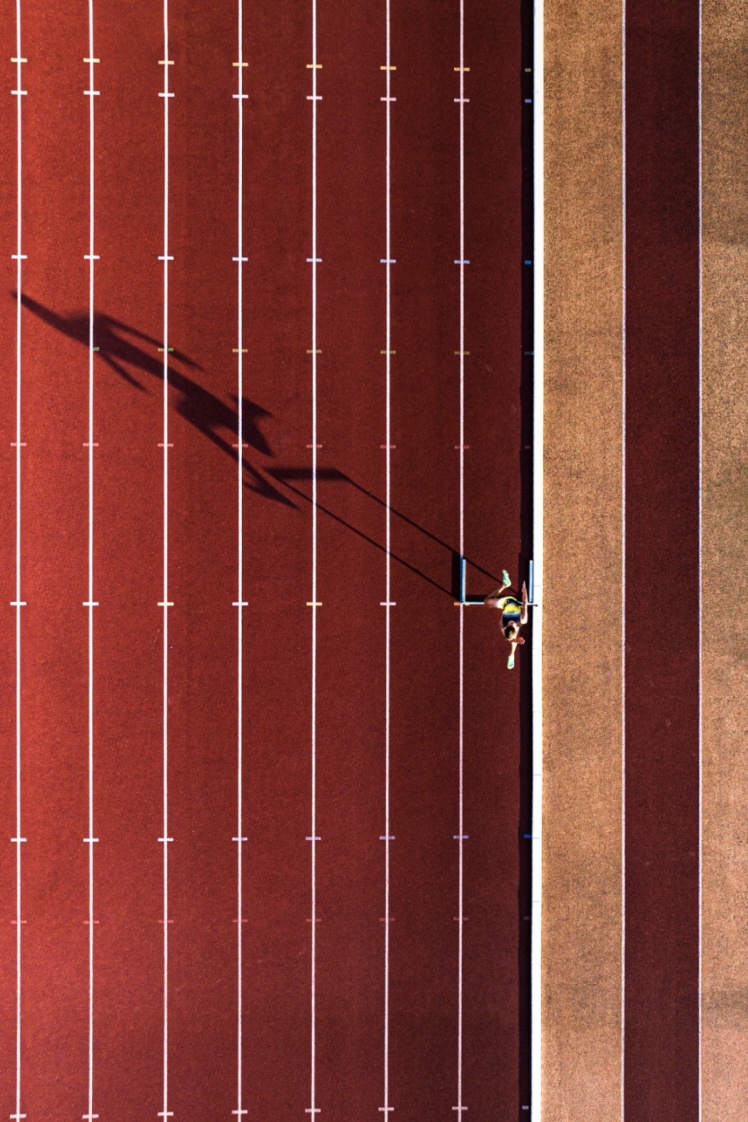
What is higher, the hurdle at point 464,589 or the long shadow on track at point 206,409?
the long shadow on track at point 206,409

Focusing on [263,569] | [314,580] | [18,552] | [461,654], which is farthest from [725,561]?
[18,552]

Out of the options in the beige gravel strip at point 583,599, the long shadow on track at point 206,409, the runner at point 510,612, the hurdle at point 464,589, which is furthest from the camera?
the beige gravel strip at point 583,599

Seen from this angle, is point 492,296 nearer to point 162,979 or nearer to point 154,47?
point 154,47

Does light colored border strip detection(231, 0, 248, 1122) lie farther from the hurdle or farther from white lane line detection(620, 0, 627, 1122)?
white lane line detection(620, 0, 627, 1122)

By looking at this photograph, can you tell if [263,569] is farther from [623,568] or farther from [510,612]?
Answer: [623,568]

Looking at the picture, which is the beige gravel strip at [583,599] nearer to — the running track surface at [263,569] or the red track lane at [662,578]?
the red track lane at [662,578]

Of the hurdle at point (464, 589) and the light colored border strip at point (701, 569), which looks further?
the light colored border strip at point (701, 569)

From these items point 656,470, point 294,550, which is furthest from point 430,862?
point 656,470

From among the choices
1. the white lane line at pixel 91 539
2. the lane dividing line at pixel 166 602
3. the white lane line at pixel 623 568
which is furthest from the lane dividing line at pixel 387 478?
the white lane line at pixel 91 539
